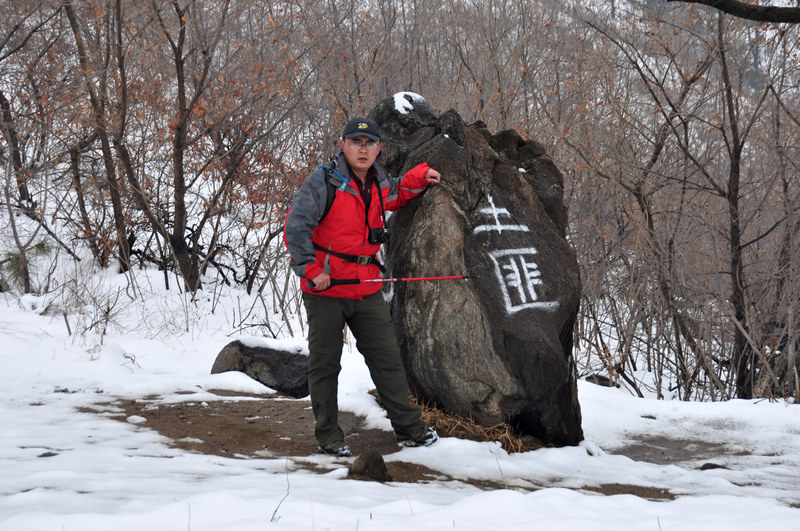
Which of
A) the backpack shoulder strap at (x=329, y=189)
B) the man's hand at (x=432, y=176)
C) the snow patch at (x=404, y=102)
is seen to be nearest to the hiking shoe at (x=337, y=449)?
the backpack shoulder strap at (x=329, y=189)

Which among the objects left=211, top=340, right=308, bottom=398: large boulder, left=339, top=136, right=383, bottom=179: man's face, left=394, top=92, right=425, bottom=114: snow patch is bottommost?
left=211, top=340, right=308, bottom=398: large boulder

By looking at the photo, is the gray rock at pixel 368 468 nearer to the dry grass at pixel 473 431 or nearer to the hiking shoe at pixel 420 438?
the hiking shoe at pixel 420 438

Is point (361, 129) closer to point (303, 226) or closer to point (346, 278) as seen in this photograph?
point (303, 226)

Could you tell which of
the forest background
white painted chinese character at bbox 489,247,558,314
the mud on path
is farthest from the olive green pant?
the forest background

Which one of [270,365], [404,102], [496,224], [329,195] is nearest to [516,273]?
[496,224]

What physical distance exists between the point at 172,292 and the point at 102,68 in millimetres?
4018

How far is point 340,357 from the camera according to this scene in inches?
171

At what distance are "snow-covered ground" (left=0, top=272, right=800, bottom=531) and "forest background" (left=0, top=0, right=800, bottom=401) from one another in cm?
151

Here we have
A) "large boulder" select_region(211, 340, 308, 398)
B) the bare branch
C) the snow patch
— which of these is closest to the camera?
the bare branch

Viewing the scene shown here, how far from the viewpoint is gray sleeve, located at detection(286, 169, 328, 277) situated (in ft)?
13.2

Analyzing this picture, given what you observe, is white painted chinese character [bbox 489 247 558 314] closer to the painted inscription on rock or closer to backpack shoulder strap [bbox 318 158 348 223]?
the painted inscription on rock

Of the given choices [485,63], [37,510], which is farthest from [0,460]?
[485,63]

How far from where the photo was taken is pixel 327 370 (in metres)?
4.33

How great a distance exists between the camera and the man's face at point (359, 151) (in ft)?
14.1
